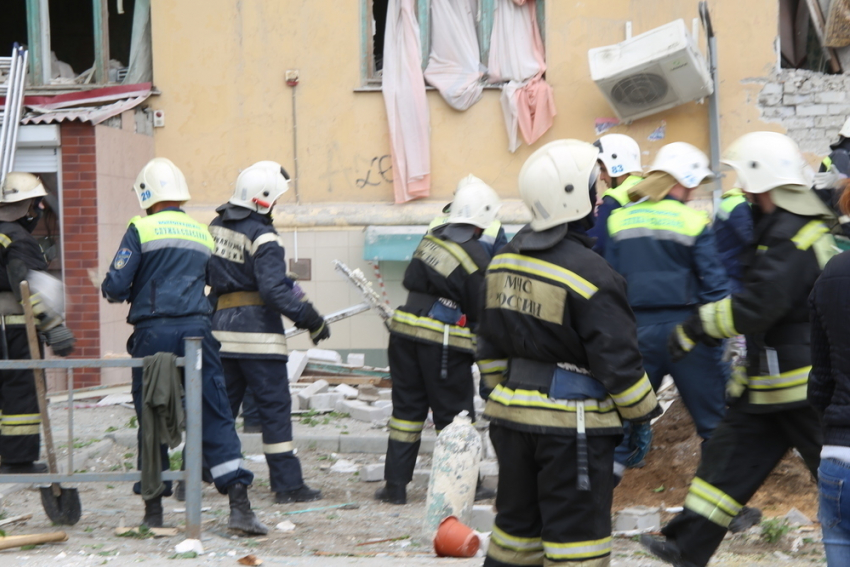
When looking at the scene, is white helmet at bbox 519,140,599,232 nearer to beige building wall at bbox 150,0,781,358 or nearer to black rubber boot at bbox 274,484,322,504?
black rubber boot at bbox 274,484,322,504

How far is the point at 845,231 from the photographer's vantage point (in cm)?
382

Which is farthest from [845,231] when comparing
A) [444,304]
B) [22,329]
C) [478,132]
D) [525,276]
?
[478,132]

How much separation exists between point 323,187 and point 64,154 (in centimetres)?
276

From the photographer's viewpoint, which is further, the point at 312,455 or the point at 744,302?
the point at 312,455

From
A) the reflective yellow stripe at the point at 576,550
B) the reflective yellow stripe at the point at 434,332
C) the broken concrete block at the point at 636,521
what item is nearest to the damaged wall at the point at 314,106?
the reflective yellow stripe at the point at 434,332

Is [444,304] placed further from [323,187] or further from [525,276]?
[323,187]

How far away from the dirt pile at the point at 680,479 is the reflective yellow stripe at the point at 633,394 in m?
2.62

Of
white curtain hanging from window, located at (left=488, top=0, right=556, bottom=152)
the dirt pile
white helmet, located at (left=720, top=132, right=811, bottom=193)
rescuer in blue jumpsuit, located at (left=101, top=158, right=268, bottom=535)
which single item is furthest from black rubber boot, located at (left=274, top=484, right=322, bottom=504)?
white curtain hanging from window, located at (left=488, top=0, right=556, bottom=152)

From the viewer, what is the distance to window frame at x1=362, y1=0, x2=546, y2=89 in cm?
1075

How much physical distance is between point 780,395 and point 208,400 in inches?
116

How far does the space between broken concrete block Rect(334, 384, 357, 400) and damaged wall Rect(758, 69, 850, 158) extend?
18.0 feet

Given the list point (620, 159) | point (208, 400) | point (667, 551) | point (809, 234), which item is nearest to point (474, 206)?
point (620, 159)

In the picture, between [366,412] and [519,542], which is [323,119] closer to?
[366,412]

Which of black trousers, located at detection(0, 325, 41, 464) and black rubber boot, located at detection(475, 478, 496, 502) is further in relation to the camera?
black rubber boot, located at detection(475, 478, 496, 502)
